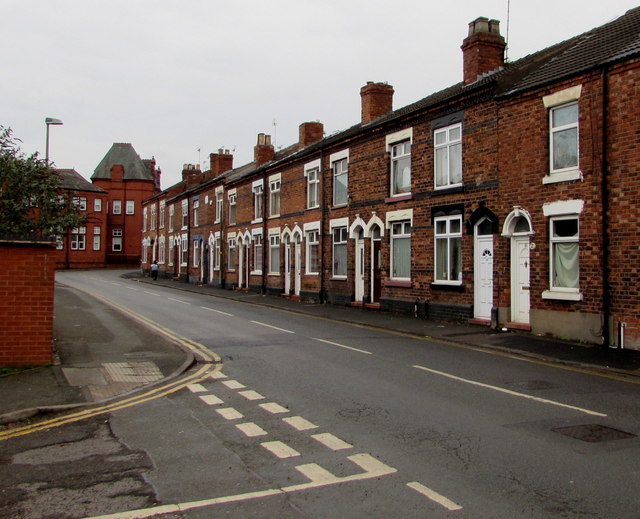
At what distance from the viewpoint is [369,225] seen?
2253cm

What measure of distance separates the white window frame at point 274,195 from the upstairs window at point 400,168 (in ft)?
35.9

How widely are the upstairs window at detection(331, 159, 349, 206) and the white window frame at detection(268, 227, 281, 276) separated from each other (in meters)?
6.47

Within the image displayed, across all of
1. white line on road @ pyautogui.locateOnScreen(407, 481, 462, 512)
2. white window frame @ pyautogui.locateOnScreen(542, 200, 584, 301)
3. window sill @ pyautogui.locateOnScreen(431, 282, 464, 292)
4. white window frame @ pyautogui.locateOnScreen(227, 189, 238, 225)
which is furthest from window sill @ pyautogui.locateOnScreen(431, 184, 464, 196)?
white window frame @ pyautogui.locateOnScreen(227, 189, 238, 225)

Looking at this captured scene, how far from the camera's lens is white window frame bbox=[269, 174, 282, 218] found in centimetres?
3172

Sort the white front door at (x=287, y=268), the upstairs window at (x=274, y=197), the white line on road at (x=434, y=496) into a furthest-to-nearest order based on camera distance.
→ the upstairs window at (x=274, y=197)
the white front door at (x=287, y=268)
the white line on road at (x=434, y=496)

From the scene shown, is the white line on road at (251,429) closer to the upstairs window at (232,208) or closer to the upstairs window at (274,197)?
the upstairs window at (274,197)

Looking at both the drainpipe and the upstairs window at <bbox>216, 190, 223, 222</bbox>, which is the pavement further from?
the upstairs window at <bbox>216, 190, 223, 222</bbox>

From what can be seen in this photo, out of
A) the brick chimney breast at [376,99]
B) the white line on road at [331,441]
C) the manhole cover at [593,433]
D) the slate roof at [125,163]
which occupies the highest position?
the slate roof at [125,163]

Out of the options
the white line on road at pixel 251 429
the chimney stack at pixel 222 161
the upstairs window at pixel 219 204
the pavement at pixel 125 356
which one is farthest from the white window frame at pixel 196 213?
the white line on road at pixel 251 429

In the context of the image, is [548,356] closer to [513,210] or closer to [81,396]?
[513,210]

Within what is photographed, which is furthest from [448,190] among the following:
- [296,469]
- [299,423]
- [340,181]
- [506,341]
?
[296,469]

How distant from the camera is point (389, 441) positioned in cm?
629

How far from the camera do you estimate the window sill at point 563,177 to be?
13.8 metres

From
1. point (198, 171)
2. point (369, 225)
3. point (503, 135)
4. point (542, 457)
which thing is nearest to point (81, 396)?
point (542, 457)
